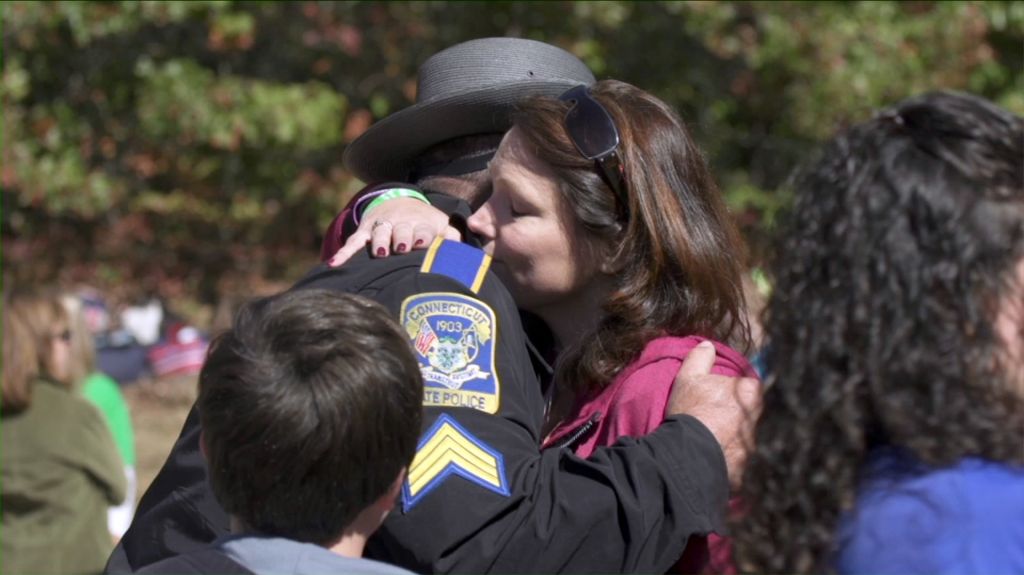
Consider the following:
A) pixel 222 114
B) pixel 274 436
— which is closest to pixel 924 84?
pixel 222 114

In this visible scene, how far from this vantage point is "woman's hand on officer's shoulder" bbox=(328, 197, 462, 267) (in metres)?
2.32

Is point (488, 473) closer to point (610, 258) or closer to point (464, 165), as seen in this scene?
point (610, 258)

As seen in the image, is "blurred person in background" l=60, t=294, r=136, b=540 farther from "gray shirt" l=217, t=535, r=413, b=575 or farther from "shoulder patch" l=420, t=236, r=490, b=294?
"gray shirt" l=217, t=535, r=413, b=575

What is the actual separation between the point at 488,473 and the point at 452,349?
207mm

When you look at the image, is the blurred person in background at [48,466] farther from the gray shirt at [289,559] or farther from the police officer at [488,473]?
the gray shirt at [289,559]

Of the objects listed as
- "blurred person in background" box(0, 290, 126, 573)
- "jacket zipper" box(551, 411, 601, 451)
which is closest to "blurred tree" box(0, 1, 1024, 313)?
"blurred person in background" box(0, 290, 126, 573)

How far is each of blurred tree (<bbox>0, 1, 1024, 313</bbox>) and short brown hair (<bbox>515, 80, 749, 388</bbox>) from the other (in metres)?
6.09

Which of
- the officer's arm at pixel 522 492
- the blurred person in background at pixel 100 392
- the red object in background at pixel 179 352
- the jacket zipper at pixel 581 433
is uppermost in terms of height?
the officer's arm at pixel 522 492

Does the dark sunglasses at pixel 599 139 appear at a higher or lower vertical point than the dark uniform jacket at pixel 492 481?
higher

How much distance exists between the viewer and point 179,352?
42.7ft

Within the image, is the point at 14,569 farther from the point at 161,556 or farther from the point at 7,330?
the point at 161,556

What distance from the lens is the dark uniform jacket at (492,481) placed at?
196cm

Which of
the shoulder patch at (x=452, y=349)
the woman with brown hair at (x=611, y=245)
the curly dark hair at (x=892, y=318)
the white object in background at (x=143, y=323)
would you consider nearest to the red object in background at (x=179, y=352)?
the white object in background at (x=143, y=323)

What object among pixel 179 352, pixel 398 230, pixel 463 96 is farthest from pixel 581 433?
pixel 179 352
